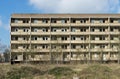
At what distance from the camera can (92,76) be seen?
2684 cm

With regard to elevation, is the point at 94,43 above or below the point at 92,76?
below

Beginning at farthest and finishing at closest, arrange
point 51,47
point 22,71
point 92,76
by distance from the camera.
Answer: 1. point 51,47
2. point 22,71
3. point 92,76

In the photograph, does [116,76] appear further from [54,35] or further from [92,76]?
[54,35]

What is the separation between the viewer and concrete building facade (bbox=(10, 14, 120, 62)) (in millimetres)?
74188

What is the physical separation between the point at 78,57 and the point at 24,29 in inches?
596

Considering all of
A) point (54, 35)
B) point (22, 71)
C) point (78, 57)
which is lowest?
point (78, 57)

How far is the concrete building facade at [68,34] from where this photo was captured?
74.2 m

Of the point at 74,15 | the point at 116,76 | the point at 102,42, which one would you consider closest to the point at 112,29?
the point at 102,42

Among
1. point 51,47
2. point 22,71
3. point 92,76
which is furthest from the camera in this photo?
point 51,47

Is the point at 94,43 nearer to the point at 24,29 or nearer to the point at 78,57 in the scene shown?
the point at 78,57

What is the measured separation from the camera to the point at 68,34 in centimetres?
7519

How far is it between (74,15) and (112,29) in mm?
9993

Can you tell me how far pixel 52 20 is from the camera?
76.6m

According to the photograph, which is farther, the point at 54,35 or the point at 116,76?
the point at 54,35
